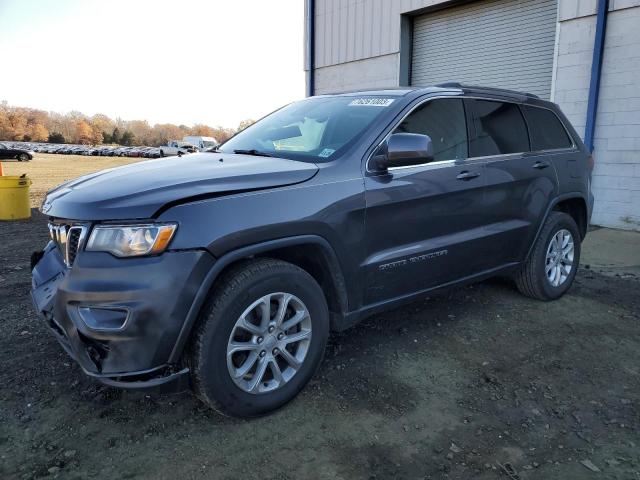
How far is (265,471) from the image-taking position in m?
2.29

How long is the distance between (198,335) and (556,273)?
354cm

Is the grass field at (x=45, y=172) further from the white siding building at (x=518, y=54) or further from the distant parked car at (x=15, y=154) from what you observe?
the white siding building at (x=518, y=54)

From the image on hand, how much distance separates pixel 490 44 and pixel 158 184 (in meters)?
9.22

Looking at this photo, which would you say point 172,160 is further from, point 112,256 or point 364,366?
point 364,366

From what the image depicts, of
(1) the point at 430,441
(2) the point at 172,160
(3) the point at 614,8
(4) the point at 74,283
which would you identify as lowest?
(1) the point at 430,441

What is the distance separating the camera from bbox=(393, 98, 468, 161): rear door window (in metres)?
3.41

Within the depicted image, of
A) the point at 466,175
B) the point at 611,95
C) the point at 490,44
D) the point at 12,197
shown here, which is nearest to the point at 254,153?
the point at 466,175

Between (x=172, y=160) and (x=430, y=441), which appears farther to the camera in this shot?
(x=172, y=160)

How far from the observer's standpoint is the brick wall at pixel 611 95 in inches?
300

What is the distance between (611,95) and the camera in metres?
7.87

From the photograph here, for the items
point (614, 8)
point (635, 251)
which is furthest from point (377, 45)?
point (635, 251)

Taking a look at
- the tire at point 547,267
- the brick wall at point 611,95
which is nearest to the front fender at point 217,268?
the tire at point 547,267

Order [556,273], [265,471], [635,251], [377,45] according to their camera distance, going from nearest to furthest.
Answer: [265,471]
[556,273]
[635,251]
[377,45]

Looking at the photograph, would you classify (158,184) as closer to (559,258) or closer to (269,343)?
(269,343)
